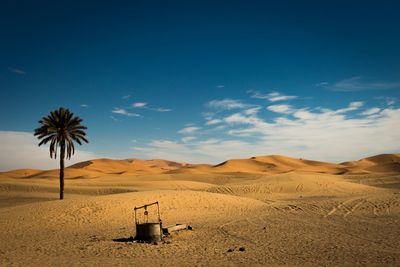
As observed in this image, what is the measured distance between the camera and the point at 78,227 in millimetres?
26391

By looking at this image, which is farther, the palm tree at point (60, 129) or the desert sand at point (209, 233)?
the palm tree at point (60, 129)

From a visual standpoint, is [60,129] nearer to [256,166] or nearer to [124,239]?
[124,239]

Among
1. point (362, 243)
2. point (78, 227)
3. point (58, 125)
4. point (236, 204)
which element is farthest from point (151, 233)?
point (58, 125)

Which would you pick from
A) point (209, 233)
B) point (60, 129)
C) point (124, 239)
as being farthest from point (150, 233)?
point (60, 129)

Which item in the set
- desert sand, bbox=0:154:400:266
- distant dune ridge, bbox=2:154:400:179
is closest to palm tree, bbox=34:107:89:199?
desert sand, bbox=0:154:400:266

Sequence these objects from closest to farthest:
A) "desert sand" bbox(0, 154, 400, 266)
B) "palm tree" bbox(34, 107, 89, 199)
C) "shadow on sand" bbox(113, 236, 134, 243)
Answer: "desert sand" bbox(0, 154, 400, 266), "shadow on sand" bbox(113, 236, 134, 243), "palm tree" bbox(34, 107, 89, 199)

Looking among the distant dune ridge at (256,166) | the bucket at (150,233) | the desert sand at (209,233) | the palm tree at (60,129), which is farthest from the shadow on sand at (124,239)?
the distant dune ridge at (256,166)

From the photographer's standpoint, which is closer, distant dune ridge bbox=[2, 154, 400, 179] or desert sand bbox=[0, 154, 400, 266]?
desert sand bbox=[0, 154, 400, 266]

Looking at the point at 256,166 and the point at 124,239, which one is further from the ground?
the point at 256,166

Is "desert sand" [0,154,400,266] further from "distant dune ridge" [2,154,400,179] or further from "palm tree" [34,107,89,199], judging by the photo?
Result: "distant dune ridge" [2,154,400,179]

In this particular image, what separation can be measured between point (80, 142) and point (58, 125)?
9.72 feet

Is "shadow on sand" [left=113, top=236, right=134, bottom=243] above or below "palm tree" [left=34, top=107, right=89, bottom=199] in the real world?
below

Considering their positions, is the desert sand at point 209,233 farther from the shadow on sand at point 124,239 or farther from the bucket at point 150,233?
the bucket at point 150,233

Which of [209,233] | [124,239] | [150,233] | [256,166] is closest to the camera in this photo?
[150,233]
